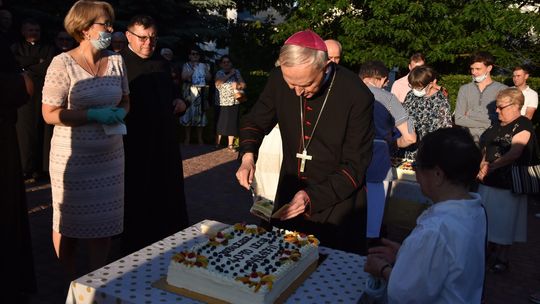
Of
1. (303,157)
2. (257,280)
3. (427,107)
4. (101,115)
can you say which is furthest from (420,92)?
(257,280)

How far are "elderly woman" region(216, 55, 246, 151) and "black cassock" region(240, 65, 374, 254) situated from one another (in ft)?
27.1

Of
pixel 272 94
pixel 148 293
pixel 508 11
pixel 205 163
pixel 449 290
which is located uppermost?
pixel 508 11

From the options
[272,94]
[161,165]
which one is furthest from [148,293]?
[161,165]

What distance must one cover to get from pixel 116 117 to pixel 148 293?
71.0 inches

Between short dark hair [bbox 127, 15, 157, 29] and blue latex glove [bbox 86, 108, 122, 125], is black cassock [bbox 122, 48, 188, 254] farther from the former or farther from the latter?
blue latex glove [bbox 86, 108, 122, 125]

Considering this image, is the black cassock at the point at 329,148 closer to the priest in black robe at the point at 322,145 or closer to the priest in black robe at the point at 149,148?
the priest in black robe at the point at 322,145

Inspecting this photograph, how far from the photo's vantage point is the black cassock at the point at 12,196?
3.37 m

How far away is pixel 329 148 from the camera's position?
10.9 feet

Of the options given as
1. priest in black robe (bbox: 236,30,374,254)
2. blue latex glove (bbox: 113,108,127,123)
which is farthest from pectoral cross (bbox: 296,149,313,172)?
blue latex glove (bbox: 113,108,127,123)

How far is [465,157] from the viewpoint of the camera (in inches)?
84.3

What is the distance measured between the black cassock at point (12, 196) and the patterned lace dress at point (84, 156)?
23 cm

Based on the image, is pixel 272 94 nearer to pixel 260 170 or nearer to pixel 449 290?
pixel 260 170

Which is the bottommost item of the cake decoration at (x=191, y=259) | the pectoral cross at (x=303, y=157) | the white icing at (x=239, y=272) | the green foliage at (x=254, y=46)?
the white icing at (x=239, y=272)

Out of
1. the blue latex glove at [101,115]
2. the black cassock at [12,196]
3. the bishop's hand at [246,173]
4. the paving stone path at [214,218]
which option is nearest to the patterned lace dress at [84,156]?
the blue latex glove at [101,115]
